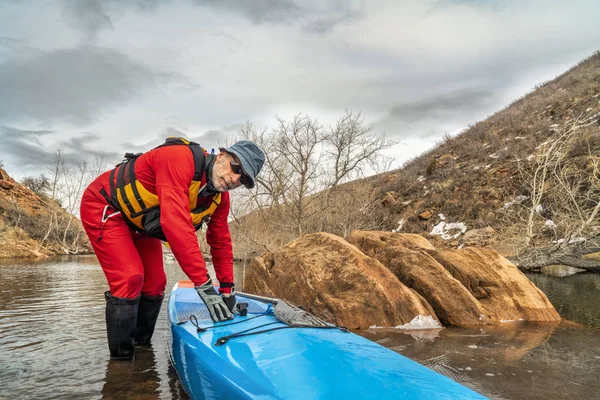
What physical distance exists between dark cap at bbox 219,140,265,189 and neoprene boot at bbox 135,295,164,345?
172 centimetres

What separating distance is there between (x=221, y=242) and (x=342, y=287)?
279 cm

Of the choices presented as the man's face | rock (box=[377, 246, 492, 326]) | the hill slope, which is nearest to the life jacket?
the man's face

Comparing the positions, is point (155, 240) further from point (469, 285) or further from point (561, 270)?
point (561, 270)

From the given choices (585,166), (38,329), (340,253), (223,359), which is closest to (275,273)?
(340,253)

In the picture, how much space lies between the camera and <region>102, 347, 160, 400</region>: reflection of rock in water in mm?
2969

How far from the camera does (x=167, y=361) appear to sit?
3754 millimetres

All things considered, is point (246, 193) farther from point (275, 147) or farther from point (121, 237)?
point (121, 237)

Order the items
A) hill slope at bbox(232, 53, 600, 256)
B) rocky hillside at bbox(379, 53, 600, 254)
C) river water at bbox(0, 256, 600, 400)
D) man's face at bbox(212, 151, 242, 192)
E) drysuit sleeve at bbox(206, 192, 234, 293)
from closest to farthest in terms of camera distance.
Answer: river water at bbox(0, 256, 600, 400) → man's face at bbox(212, 151, 242, 192) → drysuit sleeve at bbox(206, 192, 234, 293) → hill slope at bbox(232, 53, 600, 256) → rocky hillside at bbox(379, 53, 600, 254)

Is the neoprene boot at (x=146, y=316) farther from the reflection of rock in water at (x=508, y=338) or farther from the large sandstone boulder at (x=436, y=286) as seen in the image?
the large sandstone boulder at (x=436, y=286)

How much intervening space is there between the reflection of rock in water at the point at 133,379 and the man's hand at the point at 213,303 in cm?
77

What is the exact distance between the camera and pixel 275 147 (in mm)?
18375

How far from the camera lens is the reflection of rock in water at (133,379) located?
9.74 feet

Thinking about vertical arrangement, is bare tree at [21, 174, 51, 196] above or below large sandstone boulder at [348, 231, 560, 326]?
above

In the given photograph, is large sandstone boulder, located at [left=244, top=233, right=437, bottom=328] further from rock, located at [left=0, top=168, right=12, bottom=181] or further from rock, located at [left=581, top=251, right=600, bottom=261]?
rock, located at [left=0, top=168, right=12, bottom=181]
